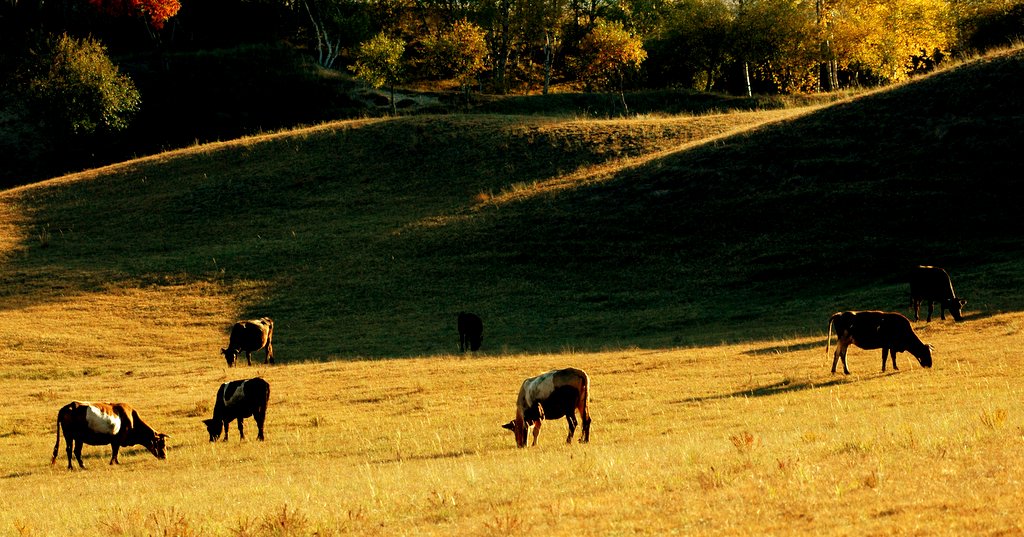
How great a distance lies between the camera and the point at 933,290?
1387 inches

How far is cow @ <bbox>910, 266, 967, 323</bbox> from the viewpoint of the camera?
3456cm

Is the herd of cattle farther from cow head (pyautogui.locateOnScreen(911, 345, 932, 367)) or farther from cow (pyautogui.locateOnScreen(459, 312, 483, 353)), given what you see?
cow (pyautogui.locateOnScreen(459, 312, 483, 353))

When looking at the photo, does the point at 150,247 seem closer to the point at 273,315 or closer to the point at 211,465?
the point at 273,315

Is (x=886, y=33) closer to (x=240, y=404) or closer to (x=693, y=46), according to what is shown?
(x=693, y=46)

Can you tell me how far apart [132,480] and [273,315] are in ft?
96.0

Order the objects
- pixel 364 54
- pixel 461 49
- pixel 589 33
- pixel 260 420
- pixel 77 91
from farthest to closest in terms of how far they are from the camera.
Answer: pixel 589 33 < pixel 461 49 < pixel 364 54 < pixel 77 91 < pixel 260 420

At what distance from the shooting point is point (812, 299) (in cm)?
4259

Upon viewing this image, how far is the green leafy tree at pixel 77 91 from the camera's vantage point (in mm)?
87375

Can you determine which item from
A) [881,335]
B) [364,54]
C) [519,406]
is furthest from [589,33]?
[519,406]

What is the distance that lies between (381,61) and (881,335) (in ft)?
248

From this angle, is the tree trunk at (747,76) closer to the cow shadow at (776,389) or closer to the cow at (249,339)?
the cow at (249,339)

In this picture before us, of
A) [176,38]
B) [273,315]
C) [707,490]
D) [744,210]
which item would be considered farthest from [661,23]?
[707,490]

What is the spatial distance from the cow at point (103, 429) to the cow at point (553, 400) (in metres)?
8.92

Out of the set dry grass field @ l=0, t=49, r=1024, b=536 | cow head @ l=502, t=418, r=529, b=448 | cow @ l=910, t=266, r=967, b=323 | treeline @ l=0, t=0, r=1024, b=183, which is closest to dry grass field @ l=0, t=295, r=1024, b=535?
dry grass field @ l=0, t=49, r=1024, b=536
